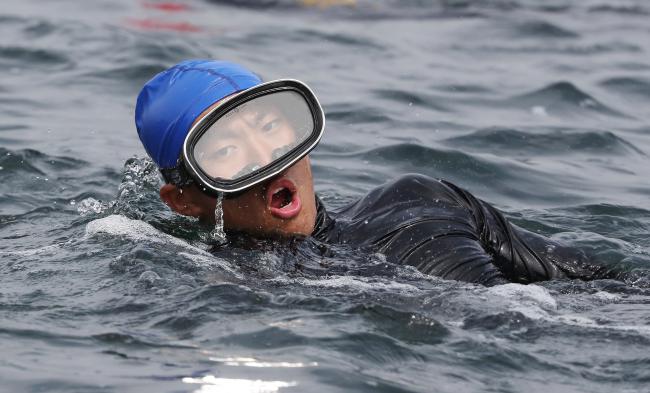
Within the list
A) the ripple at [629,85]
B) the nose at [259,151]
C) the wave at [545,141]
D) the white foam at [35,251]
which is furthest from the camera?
the ripple at [629,85]

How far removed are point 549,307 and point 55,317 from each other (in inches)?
65.5

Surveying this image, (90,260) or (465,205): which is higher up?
(465,205)

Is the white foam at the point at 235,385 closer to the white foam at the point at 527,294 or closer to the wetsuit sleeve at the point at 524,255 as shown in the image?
the white foam at the point at 527,294

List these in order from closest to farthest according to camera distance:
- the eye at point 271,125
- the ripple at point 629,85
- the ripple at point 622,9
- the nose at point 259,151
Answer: the nose at point 259,151, the eye at point 271,125, the ripple at point 629,85, the ripple at point 622,9

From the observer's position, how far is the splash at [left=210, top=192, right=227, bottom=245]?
4414mm

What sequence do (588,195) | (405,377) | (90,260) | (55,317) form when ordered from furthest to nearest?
(588,195) → (90,260) → (55,317) → (405,377)

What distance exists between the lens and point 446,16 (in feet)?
41.7

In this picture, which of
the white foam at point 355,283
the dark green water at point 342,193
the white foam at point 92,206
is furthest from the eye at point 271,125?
the white foam at point 92,206

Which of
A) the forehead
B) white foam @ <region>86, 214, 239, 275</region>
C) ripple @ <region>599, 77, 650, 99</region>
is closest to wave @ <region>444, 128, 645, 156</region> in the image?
ripple @ <region>599, 77, 650, 99</region>

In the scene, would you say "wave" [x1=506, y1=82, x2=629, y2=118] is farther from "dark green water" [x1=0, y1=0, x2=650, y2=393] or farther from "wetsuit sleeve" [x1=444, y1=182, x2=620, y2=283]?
"wetsuit sleeve" [x1=444, y1=182, x2=620, y2=283]

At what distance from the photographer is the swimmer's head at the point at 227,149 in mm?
4258

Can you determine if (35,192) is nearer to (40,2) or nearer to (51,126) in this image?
(51,126)

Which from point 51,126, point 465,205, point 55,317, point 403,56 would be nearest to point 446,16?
point 403,56

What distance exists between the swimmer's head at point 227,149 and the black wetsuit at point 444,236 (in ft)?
0.81
